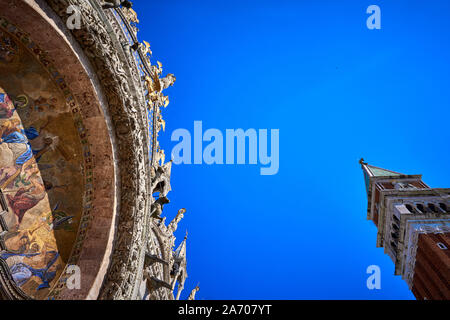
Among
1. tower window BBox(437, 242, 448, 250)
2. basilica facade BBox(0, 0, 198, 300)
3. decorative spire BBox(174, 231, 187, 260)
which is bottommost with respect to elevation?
decorative spire BBox(174, 231, 187, 260)

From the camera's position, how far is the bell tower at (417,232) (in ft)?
68.7

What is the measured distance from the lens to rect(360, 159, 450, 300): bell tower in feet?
68.7

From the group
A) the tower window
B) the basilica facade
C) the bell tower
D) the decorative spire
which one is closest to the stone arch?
the basilica facade

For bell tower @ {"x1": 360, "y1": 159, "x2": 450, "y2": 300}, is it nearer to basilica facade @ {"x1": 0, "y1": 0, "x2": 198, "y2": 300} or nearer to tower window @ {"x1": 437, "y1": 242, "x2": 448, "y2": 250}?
tower window @ {"x1": 437, "y1": 242, "x2": 448, "y2": 250}

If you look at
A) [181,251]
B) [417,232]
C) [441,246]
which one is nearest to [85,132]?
[181,251]

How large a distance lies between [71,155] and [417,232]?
93.3 ft

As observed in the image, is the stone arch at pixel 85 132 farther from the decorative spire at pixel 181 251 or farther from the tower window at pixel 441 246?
the tower window at pixel 441 246

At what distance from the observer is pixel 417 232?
2334cm

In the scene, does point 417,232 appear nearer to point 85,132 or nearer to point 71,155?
point 85,132

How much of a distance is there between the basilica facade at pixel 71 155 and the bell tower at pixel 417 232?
24131 mm

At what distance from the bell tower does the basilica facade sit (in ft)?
79.2

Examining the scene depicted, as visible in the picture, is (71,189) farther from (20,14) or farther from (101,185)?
(20,14)
